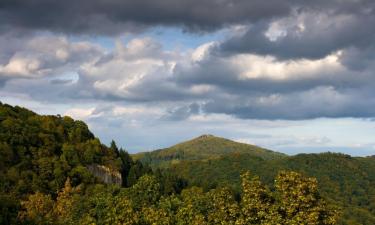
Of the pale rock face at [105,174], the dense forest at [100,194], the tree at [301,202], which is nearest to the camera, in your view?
the tree at [301,202]

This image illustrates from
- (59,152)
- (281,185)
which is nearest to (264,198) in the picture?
(281,185)

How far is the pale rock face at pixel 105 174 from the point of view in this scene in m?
188

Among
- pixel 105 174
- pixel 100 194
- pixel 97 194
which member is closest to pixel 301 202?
pixel 100 194

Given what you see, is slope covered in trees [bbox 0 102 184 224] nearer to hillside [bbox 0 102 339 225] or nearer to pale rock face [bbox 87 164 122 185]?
hillside [bbox 0 102 339 225]

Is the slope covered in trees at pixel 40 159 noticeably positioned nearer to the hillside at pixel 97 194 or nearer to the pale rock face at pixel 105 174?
the hillside at pixel 97 194

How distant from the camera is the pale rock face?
18750cm

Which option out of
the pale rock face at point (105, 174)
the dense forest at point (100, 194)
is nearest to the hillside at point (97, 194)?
the dense forest at point (100, 194)

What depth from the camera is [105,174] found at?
19162 cm

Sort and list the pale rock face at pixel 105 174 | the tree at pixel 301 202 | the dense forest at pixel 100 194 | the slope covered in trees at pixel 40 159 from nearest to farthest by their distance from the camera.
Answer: the tree at pixel 301 202
the dense forest at pixel 100 194
the slope covered in trees at pixel 40 159
the pale rock face at pixel 105 174

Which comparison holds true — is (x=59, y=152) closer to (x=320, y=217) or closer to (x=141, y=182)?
(x=141, y=182)

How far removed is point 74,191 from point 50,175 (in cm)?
1397

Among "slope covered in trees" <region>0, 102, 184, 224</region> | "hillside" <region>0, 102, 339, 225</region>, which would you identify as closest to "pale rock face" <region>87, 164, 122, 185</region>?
"hillside" <region>0, 102, 339, 225</region>

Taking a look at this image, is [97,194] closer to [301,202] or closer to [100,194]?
[100,194]

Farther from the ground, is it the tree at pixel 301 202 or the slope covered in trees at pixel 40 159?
the slope covered in trees at pixel 40 159
